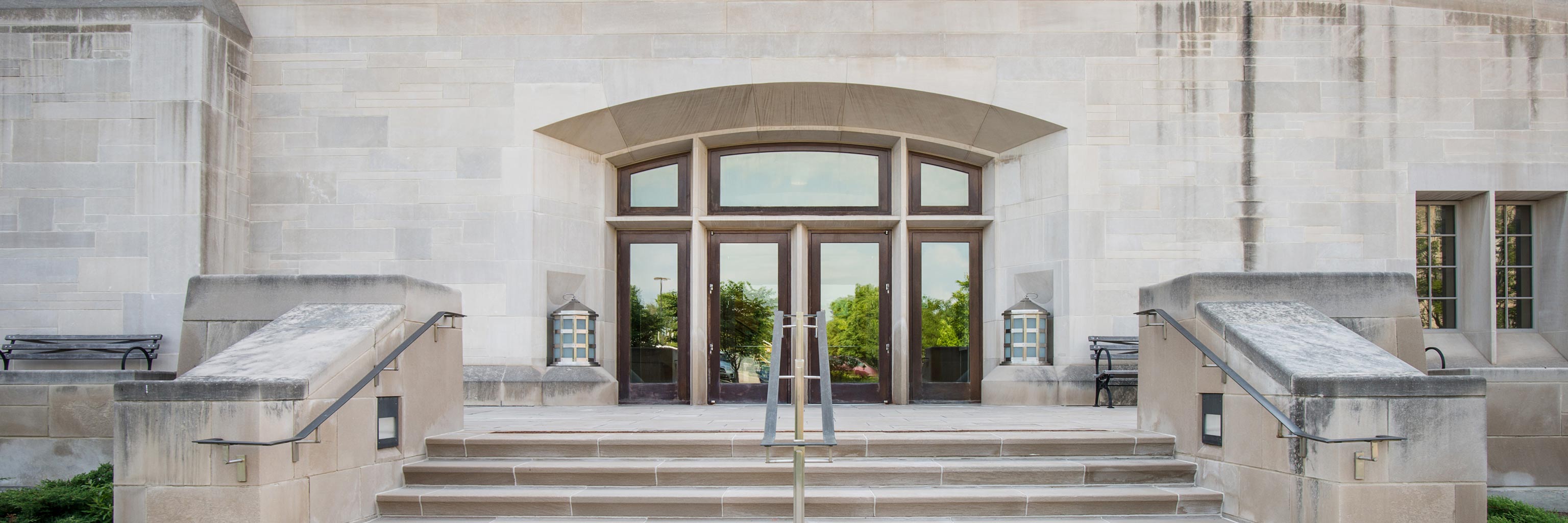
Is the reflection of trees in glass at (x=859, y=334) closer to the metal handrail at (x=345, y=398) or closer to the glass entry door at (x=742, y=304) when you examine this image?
the glass entry door at (x=742, y=304)

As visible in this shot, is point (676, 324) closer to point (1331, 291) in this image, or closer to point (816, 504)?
point (816, 504)

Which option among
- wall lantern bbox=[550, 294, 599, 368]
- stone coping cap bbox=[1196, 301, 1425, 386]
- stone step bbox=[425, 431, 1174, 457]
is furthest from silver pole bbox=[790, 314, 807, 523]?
wall lantern bbox=[550, 294, 599, 368]

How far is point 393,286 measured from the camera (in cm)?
611

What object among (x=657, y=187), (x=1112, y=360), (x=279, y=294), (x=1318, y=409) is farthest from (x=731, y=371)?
(x=1318, y=409)

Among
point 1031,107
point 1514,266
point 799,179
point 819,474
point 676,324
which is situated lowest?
point 819,474

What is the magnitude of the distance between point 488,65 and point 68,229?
416 cm

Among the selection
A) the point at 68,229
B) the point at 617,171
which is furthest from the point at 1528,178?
the point at 68,229

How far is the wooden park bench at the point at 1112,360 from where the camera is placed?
9.48m

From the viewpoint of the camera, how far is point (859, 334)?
440 inches

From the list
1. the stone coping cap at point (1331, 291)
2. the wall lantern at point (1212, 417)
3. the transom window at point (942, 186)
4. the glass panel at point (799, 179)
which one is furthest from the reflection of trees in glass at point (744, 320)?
the wall lantern at point (1212, 417)

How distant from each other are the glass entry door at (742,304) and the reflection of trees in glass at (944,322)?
161cm

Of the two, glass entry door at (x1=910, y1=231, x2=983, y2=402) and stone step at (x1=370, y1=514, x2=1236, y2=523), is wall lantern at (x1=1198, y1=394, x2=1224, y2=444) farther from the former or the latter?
glass entry door at (x1=910, y1=231, x2=983, y2=402)

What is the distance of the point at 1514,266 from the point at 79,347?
1423 centimetres

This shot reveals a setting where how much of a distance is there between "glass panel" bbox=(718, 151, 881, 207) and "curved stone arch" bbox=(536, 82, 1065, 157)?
1.44 feet
